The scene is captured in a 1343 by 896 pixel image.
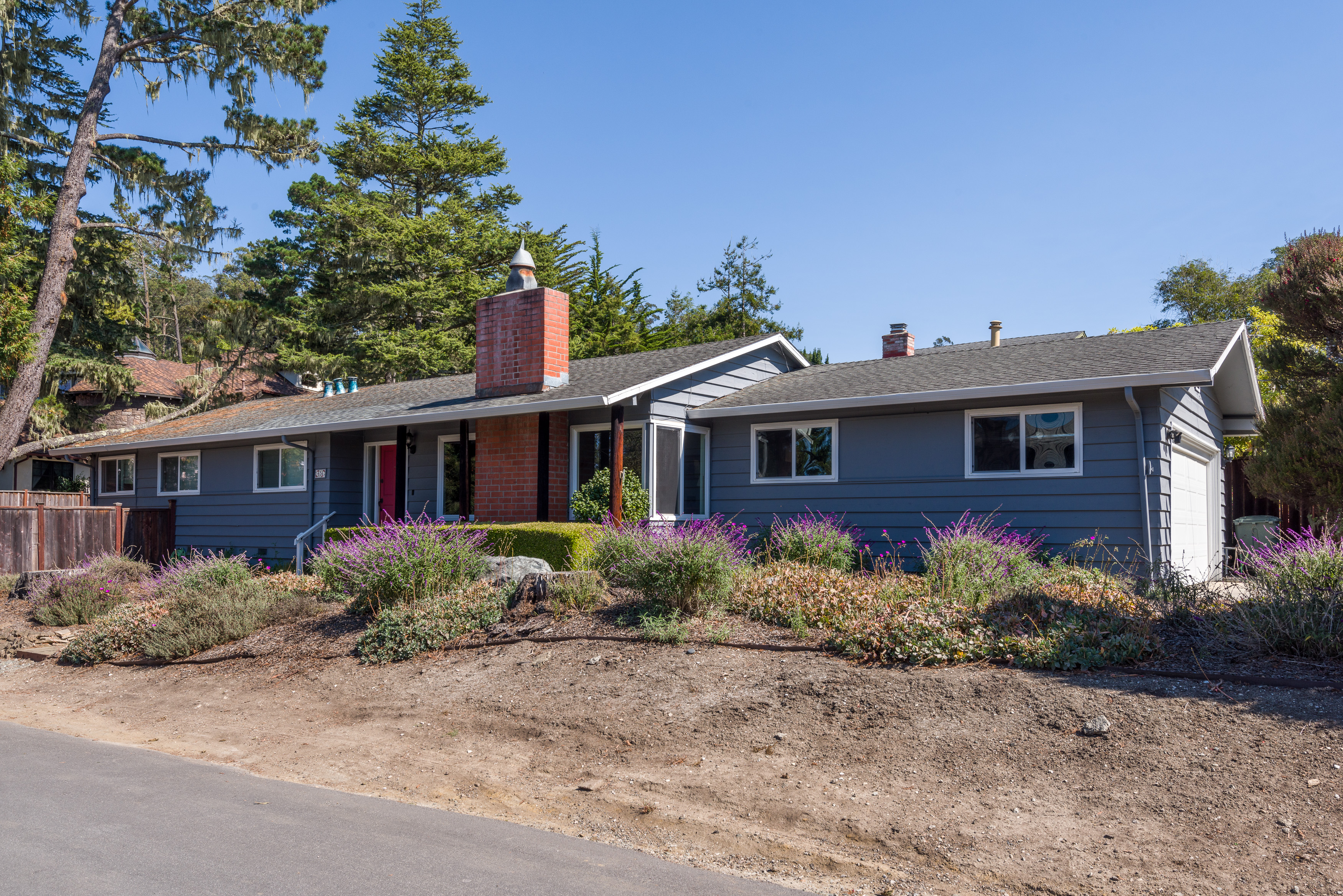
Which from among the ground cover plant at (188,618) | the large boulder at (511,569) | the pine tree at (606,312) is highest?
the pine tree at (606,312)

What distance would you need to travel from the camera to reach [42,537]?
1625cm

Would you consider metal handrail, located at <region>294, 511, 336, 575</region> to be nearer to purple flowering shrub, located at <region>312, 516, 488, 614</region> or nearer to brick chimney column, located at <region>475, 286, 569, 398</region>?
brick chimney column, located at <region>475, 286, 569, 398</region>

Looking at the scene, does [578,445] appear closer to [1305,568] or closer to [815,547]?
[815,547]

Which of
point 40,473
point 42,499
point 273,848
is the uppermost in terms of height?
point 40,473

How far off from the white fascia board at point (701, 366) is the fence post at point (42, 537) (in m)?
10.7

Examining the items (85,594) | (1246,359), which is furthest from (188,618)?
(1246,359)

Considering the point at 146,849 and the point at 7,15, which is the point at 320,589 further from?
the point at 7,15

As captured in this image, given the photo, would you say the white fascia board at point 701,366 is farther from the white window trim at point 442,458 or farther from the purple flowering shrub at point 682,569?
the white window trim at point 442,458


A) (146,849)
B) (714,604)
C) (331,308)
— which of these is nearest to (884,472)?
(714,604)

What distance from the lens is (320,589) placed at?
39.9ft

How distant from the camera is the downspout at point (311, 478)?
17.5m

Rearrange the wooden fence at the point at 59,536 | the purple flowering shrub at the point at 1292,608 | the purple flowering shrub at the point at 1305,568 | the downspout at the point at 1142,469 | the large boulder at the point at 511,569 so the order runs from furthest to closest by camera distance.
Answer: the wooden fence at the point at 59,536 < the downspout at the point at 1142,469 < the large boulder at the point at 511,569 < the purple flowering shrub at the point at 1305,568 < the purple flowering shrub at the point at 1292,608

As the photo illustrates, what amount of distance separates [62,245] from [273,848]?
22133 millimetres

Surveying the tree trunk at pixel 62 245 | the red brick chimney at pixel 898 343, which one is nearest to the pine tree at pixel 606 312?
the red brick chimney at pixel 898 343
